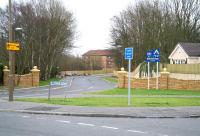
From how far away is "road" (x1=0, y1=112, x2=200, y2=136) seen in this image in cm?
1300

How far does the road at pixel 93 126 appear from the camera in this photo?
13000mm

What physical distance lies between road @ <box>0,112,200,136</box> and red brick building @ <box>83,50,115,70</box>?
11506 centimetres

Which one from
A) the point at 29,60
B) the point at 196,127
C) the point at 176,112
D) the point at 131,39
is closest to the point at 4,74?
the point at 29,60

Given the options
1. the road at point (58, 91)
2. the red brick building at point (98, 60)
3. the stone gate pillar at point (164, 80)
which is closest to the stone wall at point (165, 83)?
the stone gate pillar at point (164, 80)

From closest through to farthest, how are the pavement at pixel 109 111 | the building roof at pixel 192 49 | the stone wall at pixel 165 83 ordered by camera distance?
the pavement at pixel 109 111, the stone wall at pixel 165 83, the building roof at pixel 192 49

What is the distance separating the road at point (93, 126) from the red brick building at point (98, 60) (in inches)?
4530

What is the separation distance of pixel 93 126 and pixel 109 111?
4514 mm

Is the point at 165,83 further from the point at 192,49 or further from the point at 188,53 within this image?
the point at 192,49

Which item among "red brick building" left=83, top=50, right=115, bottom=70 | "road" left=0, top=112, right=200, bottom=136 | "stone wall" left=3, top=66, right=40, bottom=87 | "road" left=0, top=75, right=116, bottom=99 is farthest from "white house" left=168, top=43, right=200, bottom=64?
"red brick building" left=83, top=50, right=115, bottom=70

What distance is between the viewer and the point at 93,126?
14766mm

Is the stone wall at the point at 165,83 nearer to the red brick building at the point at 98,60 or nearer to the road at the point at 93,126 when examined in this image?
the road at the point at 93,126

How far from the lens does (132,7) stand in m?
78.3

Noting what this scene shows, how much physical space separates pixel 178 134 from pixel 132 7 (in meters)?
66.8

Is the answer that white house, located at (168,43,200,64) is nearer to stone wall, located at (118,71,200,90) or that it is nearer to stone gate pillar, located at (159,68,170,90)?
stone wall, located at (118,71,200,90)
